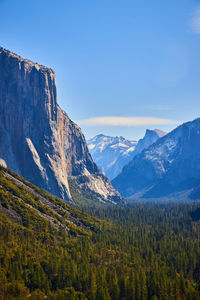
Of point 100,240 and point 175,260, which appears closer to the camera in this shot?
point 175,260

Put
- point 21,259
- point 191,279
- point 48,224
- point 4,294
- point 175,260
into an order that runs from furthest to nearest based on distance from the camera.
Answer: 1. point 48,224
2. point 175,260
3. point 191,279
4. point 21,259
5. point 4,294

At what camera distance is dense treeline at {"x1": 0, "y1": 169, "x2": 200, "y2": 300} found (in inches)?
4146

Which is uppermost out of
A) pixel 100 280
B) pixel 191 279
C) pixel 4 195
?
pixel 4 195

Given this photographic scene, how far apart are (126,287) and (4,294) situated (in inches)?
1460

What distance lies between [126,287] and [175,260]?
138 ft

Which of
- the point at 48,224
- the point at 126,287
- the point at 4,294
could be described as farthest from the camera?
the point at 48,224

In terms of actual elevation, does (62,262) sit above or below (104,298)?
above

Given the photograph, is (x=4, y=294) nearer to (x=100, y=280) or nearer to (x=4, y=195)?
(x=100, y=280)

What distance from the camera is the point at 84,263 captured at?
12375cm

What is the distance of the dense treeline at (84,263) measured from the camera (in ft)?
346

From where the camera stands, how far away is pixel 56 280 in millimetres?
113188

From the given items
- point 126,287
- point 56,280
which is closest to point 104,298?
point 126,287

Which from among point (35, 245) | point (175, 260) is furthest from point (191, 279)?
point (35, 245)

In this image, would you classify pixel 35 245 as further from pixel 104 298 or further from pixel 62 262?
pixel 104 298
